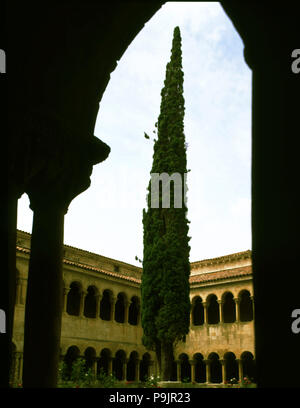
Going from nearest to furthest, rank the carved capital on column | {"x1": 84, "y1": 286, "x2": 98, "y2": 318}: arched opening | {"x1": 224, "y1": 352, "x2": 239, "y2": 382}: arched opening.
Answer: the carved capital on column, {"x1": 84, "y1": 286, "x2": 98, "y2": 318}: arched opening, {"x1": 224, "y1": 352, "x2": 239, "y2": 382}: arched opening

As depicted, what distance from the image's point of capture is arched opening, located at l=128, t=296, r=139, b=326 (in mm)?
26312

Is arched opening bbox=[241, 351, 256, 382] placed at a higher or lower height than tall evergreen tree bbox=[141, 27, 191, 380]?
lower

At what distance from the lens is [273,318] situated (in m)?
2.05

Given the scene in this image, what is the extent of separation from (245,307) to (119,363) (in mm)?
7370

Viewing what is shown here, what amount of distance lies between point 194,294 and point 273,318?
24.5 metres

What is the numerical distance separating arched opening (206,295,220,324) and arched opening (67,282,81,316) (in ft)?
24.2

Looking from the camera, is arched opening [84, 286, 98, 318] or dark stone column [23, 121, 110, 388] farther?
arched opening [84, 286, 98, 318]

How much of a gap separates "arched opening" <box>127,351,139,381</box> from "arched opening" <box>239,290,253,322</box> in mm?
6043
